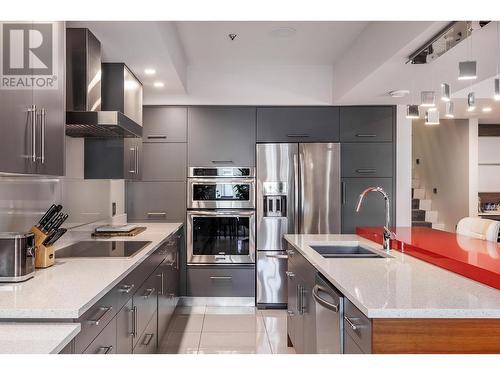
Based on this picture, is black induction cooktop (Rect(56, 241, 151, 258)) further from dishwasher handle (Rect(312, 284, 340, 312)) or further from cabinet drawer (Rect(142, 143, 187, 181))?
cabinet drawer (Rect(142, 143, 187, 181))

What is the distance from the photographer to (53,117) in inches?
78.4

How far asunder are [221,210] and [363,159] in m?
1.65

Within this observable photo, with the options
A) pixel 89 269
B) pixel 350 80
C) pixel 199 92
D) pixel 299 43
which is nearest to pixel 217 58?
pixel 199 92

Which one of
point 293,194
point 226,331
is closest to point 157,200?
point 293,194

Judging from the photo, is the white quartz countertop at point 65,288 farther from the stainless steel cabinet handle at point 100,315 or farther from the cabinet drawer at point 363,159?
the cabinet drawer at point 363,159

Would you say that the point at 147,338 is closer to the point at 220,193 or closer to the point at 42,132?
the point at 42,132

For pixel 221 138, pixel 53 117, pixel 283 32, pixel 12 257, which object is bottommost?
pixel 12 257

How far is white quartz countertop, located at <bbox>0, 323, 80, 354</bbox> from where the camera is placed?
1.09m

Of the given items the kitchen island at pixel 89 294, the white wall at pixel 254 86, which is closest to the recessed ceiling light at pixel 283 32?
the white wall at pixel 254 86

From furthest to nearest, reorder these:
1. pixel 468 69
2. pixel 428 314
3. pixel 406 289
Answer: pixel 468 69 < pixel 406 289 < pixel 428 314

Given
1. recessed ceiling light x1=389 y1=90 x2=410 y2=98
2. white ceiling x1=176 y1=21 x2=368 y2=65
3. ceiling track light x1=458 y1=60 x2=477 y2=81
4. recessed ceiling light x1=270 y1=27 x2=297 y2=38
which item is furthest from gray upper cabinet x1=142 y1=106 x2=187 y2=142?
ceiling track light x1=458 y1=60 x2=477 y2=81

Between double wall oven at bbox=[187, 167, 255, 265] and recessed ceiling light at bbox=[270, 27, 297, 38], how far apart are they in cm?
142

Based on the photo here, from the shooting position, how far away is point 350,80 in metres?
3.75
